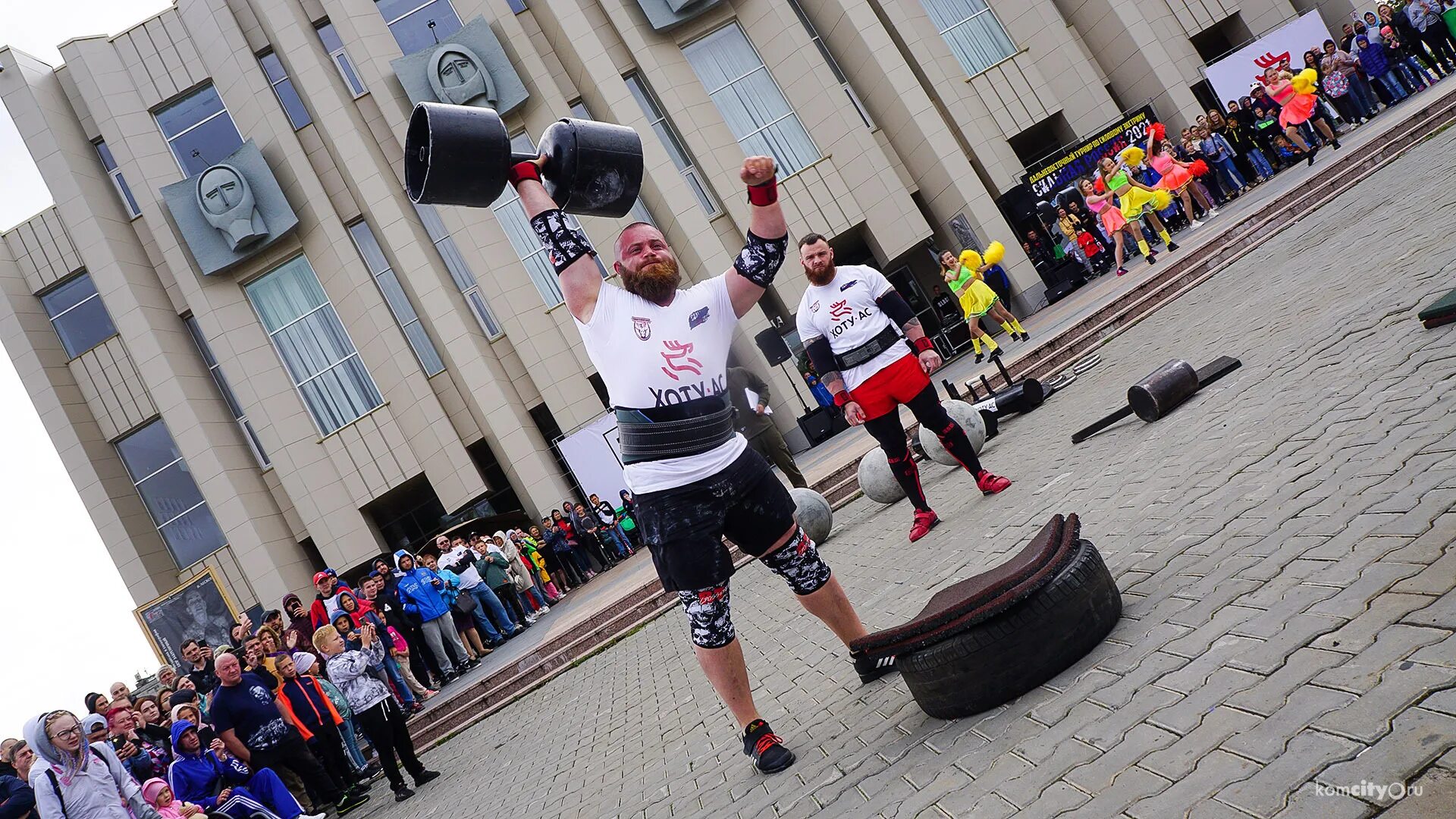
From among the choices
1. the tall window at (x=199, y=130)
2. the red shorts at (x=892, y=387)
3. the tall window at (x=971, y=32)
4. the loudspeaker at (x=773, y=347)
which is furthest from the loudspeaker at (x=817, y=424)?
the tall window at (x=199, y=130)

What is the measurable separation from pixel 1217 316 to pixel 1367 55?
14.2 m

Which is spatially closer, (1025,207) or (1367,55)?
(1367,55)

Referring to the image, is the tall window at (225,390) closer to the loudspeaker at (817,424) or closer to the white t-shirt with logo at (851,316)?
the loudspeaker at (817,424)

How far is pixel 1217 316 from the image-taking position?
353 inches

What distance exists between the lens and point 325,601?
12.0 meters

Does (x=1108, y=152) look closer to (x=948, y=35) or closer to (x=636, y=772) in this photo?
(x=948, y=35)

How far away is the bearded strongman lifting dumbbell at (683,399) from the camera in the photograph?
3.78 meters

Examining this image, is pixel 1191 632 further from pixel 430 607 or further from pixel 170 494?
pixel 170 494

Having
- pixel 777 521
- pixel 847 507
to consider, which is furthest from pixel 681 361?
pixel 847 507

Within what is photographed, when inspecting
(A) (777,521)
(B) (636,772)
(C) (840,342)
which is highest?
(C) (840,342)

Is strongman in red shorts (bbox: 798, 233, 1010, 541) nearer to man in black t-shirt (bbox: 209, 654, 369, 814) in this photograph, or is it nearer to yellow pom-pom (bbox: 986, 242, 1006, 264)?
man in black t-shirt (bbox: 209, 654, 369, 814)

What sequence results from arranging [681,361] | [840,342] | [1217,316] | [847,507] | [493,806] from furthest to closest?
[847,507] → [1217,316] → [840,342] → [493,806] → [681,361]

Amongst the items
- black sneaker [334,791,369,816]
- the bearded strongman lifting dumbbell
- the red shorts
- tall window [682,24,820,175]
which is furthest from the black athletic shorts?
tall window [682,24,820,175]

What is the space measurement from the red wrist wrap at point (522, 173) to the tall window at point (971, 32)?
Result: 82.0 feet
